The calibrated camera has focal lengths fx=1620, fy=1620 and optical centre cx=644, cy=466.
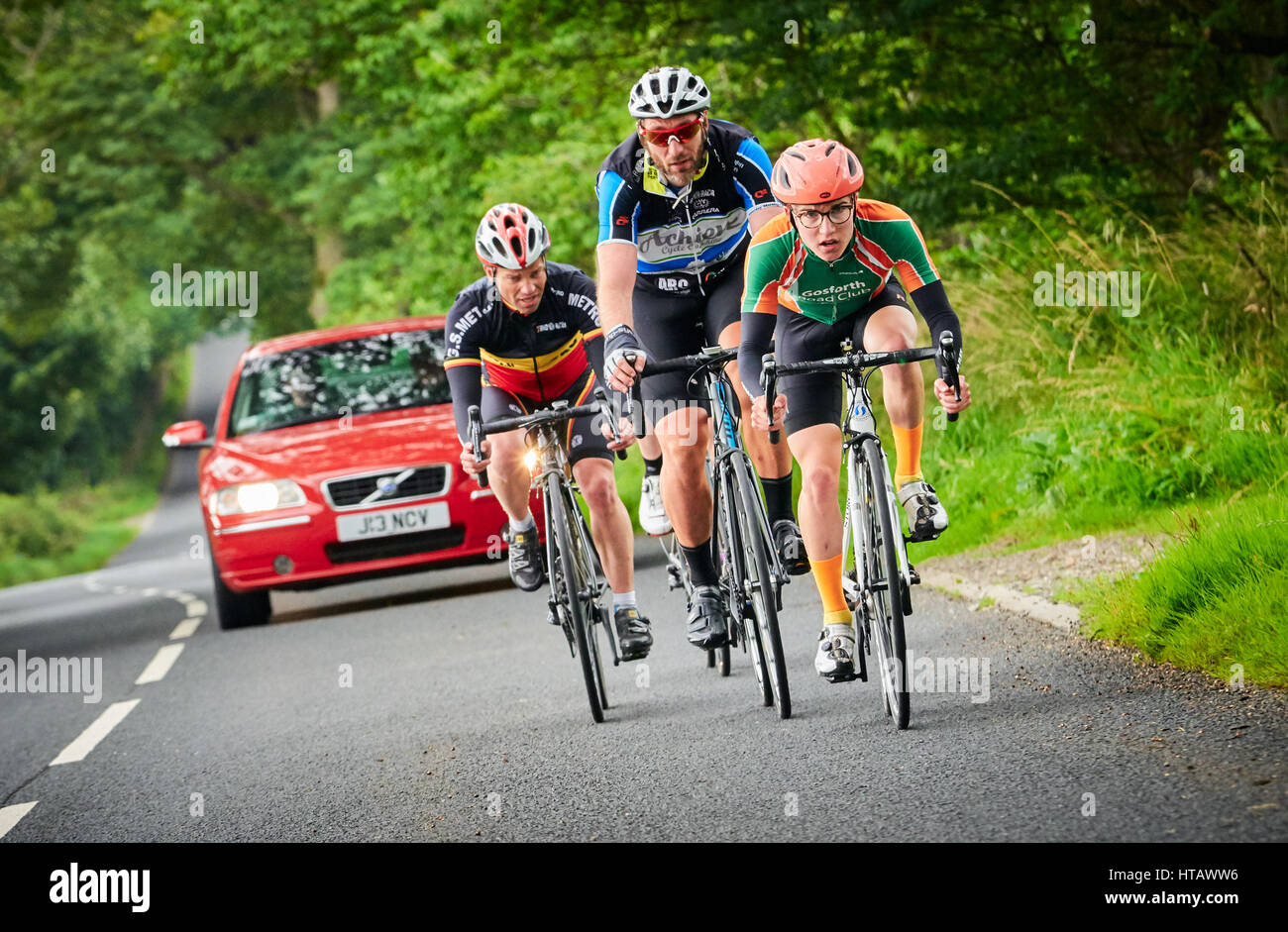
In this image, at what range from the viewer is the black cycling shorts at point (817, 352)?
19.6ft

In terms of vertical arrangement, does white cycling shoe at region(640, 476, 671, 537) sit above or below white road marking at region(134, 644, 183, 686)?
above

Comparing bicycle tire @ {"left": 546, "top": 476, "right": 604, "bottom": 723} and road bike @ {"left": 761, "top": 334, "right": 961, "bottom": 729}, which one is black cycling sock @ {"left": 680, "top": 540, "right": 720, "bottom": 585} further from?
road bike @ {"left": 761, "top": 334, "right": 961, "bottom": 729}

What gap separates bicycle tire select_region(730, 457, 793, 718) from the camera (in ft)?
19.6

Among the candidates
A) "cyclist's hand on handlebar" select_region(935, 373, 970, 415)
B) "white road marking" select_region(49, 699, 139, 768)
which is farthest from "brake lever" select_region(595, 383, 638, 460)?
"white road marking" select_region(49, 699, 139, 768)

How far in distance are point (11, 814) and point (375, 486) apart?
5.08 m

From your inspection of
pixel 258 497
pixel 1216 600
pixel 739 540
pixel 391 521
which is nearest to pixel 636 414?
pixel 739 540

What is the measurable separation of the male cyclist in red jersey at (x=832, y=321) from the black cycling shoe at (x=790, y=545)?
64 cm

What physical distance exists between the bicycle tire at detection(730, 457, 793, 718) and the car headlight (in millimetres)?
5748

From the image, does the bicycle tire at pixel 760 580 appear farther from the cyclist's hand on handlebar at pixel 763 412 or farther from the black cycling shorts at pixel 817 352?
the cyclist's hand on handlebar at pixel 763 412

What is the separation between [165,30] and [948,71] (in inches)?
892

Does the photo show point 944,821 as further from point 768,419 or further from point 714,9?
point 714,9

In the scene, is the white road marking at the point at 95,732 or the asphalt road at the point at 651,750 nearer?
the asphalt road at the point at 651,750

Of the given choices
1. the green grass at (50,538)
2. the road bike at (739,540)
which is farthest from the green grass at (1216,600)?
the green grass at (50,538)
